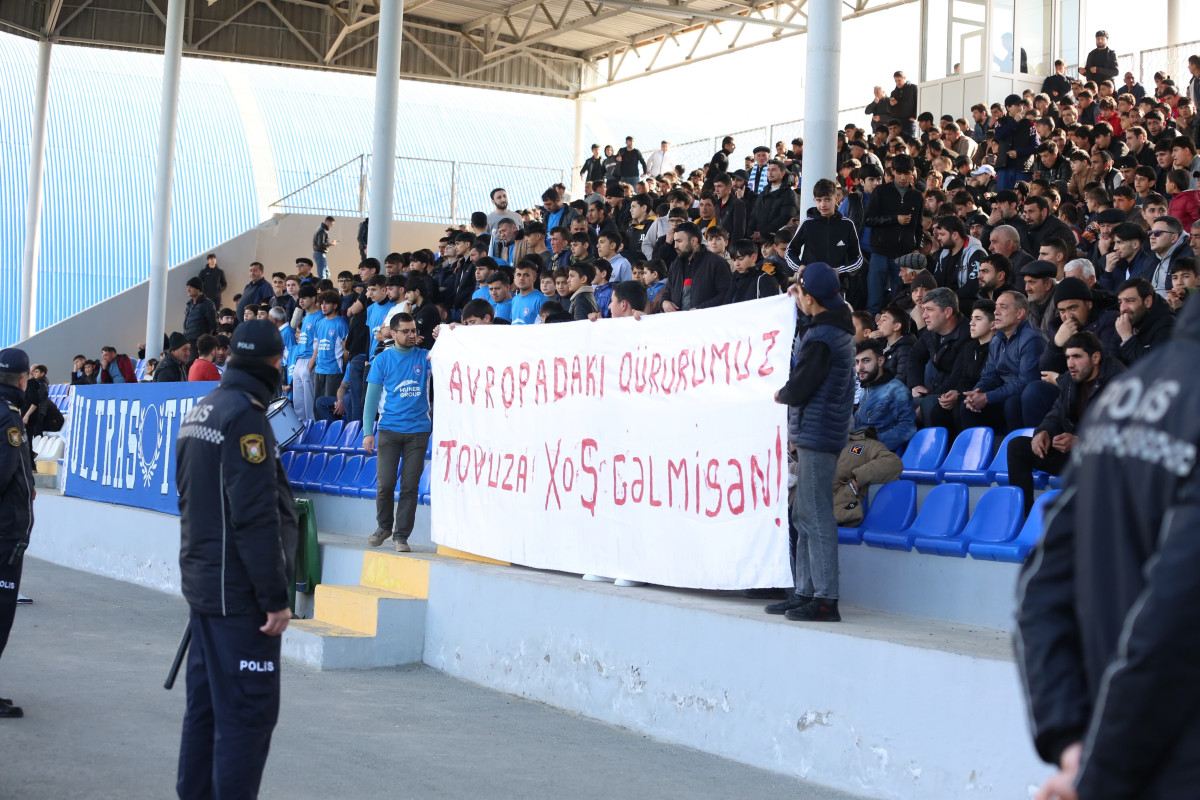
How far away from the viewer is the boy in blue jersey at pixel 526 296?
11.4m

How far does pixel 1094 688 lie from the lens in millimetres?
1950

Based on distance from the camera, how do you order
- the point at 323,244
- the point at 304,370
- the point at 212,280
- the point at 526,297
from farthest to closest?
the point at 212,280
the point at 323,244
the point at 304,370
the point at 526,297

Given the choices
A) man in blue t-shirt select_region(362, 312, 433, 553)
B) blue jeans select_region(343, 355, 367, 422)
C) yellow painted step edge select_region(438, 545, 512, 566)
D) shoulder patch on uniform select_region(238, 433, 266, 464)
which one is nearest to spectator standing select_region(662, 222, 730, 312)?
man in blue t-shirt select_region(362, 312, 433, 553)

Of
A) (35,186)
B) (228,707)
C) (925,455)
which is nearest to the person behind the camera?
(228,707)

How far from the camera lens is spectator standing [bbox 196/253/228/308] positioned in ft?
78.8

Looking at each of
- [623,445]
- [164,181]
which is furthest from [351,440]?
[164,181]

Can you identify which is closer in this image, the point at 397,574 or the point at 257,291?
the point at 397,574

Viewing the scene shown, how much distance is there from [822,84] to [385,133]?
7.13 meters

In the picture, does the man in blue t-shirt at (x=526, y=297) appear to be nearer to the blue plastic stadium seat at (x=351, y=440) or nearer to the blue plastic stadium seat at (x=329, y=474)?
the blue plastic stadium seat at (x=351, y=440)

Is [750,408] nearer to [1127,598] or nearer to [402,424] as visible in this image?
[402,424]

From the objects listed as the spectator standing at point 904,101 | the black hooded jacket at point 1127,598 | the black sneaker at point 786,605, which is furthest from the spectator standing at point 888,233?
the black hooded jacket at point 1127,598

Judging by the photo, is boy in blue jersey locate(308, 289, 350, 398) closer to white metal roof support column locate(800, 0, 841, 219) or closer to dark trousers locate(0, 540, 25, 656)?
white metal roof support column locate(800, 0, 841, 219)

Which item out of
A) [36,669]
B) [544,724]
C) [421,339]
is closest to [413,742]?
[544,724]

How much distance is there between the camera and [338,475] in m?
11.6
